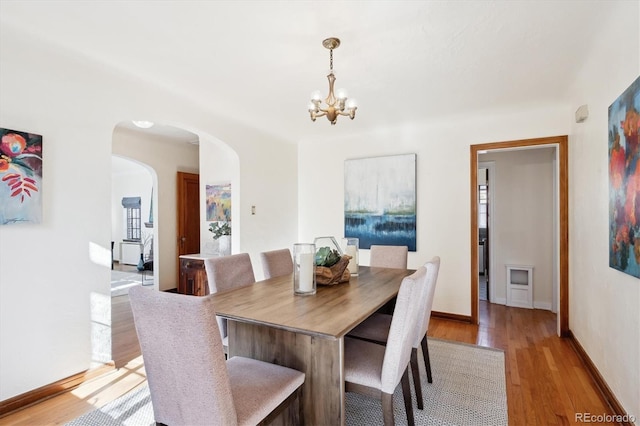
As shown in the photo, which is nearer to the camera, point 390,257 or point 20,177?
point 20,177

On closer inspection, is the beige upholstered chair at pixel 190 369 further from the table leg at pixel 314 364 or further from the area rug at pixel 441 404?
the area rug at pixel 441 404

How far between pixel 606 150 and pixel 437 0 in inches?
60.9

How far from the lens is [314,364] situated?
1599 millimetres

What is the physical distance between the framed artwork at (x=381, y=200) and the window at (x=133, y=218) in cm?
647

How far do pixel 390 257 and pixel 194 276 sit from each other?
2471 mm

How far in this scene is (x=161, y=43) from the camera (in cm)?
228

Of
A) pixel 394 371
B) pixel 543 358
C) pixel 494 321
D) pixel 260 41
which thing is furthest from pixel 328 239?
pixel 494 321

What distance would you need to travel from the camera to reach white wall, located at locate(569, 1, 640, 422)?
1.78 metres

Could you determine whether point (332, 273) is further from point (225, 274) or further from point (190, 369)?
point (190, 369)

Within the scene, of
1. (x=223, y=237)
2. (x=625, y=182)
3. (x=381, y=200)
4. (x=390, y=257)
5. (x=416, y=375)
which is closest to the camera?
(x=625, y=182)

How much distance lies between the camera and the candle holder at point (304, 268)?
189 cm

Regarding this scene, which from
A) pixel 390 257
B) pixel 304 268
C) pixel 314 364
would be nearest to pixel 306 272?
pixel 304 268

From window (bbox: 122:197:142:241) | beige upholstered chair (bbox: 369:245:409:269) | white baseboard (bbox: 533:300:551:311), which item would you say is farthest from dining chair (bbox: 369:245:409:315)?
window (bbox: 122:197:142:241)

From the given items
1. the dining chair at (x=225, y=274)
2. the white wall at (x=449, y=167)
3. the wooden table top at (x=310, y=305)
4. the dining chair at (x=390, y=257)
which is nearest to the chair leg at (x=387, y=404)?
the wooden table top at (x=310, y=305)
